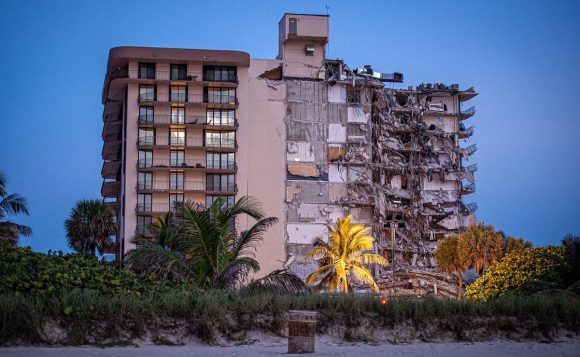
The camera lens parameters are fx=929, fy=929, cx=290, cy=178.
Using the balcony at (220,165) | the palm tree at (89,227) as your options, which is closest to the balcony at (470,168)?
the balcony at (220,165)

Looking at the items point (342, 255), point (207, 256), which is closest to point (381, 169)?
point (342, 255)

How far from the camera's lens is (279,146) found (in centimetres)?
8831

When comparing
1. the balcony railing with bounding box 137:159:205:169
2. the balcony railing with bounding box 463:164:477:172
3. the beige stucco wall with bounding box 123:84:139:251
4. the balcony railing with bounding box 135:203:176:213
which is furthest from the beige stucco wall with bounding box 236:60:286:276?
the balcony railing with bounding box 463:164:477:172

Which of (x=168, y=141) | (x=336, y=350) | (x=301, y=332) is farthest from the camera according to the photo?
(x=168, y=141)

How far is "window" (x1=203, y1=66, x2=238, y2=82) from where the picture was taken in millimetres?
86125

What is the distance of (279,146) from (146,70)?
1431 centimetres

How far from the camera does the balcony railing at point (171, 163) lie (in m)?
83.8

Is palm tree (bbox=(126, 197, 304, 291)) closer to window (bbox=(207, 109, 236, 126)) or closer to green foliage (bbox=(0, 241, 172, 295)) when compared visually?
green foliage (bbox=(0, 241, 172, 295))

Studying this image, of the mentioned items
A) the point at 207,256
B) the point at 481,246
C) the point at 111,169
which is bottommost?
the point at 207,256

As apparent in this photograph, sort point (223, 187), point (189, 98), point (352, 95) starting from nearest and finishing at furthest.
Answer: point (223, 187) < point (189, 98) < point (352, 95)

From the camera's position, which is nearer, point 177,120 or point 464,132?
point 177,120

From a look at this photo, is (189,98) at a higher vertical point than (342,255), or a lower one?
higher

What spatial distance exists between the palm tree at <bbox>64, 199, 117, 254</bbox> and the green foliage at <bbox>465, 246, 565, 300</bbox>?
29095 mm

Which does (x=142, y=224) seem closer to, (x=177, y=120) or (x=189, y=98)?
(x=177, y=120)
